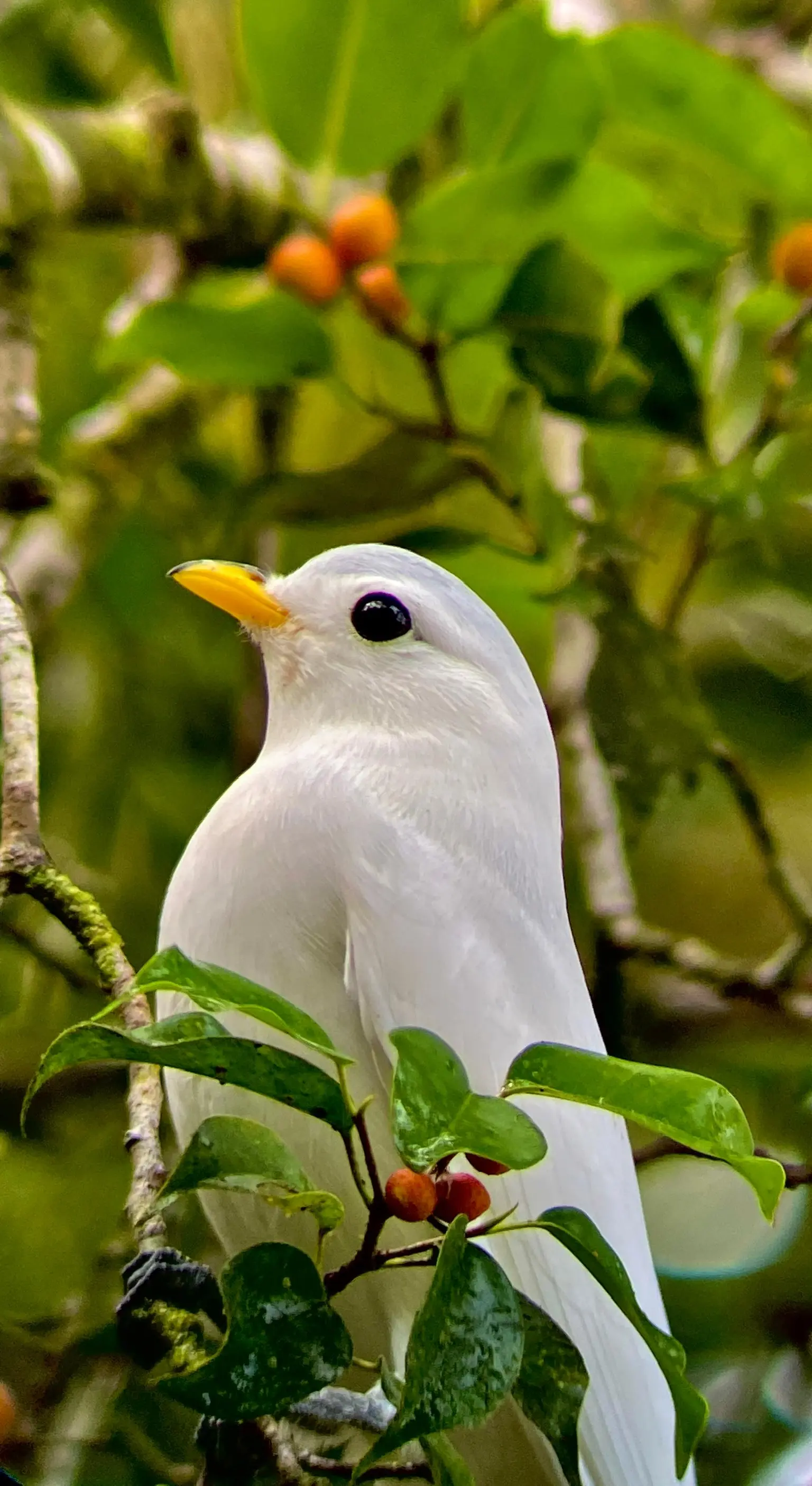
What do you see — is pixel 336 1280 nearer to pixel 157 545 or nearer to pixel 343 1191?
pixel 343 1191

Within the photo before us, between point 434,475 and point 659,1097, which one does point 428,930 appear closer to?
point 659,1097

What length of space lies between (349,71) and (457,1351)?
1.82m

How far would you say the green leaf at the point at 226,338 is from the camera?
1.85 metres

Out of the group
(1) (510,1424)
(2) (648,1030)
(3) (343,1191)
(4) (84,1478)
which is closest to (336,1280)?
(3) (343,1191)

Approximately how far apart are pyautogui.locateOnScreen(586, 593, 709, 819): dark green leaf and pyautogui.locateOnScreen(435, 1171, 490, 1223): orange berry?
1091 millimetres

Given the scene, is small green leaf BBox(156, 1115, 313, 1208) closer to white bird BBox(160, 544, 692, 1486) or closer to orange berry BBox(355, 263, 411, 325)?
white bird BBox(160, 544, 692, 1486)

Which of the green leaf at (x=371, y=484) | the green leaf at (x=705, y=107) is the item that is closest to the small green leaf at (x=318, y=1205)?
the green leaf at (x=371, y=484)

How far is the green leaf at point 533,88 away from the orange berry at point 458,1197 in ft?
5.08

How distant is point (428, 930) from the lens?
4.15ft

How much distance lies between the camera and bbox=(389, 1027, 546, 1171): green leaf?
80 centimetres

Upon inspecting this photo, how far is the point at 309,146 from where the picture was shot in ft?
7.06

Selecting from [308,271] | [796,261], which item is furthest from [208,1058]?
[796,261]

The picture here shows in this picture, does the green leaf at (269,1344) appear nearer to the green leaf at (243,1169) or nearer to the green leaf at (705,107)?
the green leaf at (243,1169)

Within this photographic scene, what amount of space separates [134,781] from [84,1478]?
128 centimetres
